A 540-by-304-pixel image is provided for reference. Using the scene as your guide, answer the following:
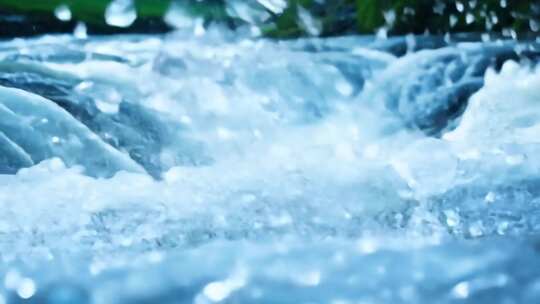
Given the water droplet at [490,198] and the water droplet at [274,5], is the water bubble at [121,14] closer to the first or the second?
the water droplet at [274,5]

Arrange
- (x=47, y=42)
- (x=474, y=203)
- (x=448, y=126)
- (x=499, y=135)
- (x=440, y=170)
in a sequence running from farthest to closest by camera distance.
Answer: (x=47, y=42) → (x=448, y=126) → (x=499, y=135) → (x=440, y=170) → (x=474, y=203)

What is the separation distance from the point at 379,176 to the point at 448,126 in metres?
0.32

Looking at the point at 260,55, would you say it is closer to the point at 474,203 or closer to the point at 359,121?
the point at 359,121

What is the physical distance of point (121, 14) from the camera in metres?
1.56

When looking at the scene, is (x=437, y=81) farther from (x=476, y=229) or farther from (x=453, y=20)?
(x=476, y=229)

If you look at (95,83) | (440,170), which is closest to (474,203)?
(440,170)

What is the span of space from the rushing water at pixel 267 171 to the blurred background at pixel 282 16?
1.3 inches

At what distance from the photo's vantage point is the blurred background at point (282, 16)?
1.46m

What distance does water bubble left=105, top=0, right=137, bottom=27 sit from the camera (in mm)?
1540

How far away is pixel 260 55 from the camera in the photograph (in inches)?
57.1

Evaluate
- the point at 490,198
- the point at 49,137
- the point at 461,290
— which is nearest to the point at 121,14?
the point at 49,137

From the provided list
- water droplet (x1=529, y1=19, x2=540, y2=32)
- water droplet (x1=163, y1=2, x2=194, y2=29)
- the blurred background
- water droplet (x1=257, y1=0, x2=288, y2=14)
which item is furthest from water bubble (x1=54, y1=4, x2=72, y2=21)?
water droplet (x1=529, y1=19, x2=540, y2=32)

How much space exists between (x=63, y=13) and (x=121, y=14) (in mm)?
125

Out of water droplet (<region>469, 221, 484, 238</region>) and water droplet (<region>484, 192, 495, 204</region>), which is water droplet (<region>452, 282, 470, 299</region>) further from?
water droplet (<region>484, 192, 495, 204</region>)
